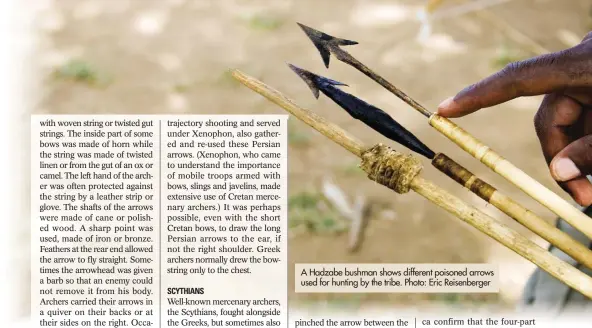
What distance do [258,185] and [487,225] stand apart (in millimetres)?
502

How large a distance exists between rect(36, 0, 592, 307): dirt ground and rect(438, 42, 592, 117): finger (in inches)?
17.1

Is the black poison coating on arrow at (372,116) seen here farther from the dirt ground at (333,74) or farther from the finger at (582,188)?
the dirt ground at (333,74)

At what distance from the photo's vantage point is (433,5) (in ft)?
6.31

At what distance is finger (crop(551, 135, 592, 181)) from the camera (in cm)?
92

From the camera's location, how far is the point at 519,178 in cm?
86

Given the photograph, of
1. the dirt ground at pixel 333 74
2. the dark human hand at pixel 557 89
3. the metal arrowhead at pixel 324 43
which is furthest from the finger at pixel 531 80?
the dirt ground at pixel 333 74

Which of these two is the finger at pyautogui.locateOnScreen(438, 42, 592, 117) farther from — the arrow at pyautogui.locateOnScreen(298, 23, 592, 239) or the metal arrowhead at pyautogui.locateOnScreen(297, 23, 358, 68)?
the metal arrowhead at pyautogui.locateOnScreen(297, 23, 358, 68)

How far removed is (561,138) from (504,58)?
84 cm

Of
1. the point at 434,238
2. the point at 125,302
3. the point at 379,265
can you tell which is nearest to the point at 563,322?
the point at 379,265

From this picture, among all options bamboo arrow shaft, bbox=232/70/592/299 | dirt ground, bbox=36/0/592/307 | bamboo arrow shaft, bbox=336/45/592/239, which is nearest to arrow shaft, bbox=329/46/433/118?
bamboo arrow shaft, bbox=336/45/592/239

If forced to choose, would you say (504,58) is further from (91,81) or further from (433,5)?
(91,81)

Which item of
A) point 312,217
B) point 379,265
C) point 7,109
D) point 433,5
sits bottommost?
point 379,265

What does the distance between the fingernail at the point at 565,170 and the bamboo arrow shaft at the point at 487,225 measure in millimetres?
166

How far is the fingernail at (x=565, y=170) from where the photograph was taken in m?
0.92
